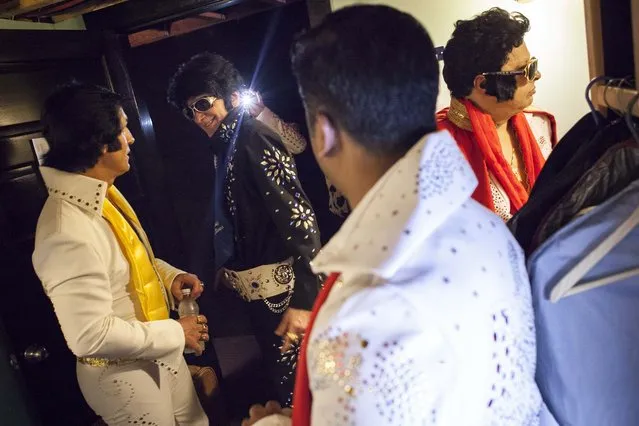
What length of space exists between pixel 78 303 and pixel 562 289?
4.04ft

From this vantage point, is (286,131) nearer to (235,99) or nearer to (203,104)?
(235,99)

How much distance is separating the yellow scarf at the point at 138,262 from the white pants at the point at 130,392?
0.18 m

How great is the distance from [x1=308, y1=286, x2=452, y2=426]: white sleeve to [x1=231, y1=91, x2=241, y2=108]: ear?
5.51 feet

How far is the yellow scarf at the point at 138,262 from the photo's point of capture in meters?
1.60

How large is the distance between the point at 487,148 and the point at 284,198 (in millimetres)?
738

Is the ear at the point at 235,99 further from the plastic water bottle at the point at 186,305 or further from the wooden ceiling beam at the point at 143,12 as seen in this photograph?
the plastic water bottle at the point at 186,305

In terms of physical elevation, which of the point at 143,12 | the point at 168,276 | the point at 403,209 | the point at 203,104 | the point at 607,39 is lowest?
the point at 168,276

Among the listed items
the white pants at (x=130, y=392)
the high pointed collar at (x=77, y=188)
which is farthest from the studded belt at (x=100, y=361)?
the high pointed collar at (x=77, y=188)

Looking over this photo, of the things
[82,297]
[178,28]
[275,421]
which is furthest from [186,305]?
[178,28]

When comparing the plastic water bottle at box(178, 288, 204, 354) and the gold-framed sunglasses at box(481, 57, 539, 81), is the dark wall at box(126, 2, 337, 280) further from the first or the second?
the gold-framed sunglasses at box(481, 57, 539, 81)

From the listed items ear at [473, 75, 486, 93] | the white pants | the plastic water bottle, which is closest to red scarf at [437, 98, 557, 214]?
ear at [473, 75, 486, 93]

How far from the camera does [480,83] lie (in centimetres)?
162

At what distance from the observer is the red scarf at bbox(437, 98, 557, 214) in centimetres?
161

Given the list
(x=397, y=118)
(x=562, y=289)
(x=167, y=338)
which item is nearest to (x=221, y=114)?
(x=167, y=338)
